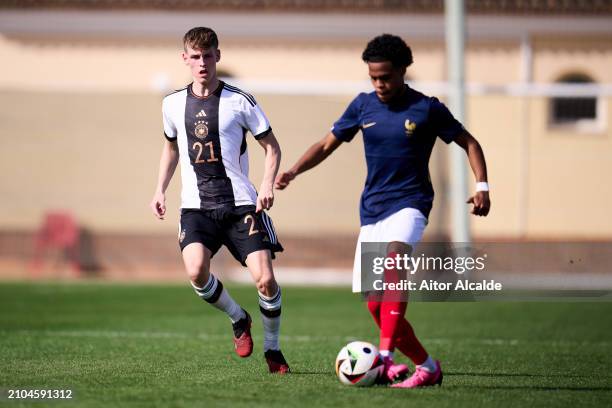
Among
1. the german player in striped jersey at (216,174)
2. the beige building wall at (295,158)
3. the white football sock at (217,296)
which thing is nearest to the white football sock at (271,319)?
the german player in striped jersey at (216,174)

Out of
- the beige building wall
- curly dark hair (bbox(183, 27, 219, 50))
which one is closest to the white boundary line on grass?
curly dark hair (bbox(183, 27, 219, 50))

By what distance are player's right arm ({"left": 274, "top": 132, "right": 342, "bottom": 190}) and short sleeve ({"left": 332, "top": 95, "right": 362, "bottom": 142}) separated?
0.05m

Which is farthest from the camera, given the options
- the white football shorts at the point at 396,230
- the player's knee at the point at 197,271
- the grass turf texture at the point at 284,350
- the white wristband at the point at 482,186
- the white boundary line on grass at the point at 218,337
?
the white boundary line on grass at the point at 218,337

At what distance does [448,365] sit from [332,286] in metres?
9.68

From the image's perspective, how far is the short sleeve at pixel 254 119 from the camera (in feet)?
25.6

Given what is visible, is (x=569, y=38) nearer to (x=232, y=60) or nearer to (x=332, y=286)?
(x=232, y=60)

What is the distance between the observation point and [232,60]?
23250 millimetres

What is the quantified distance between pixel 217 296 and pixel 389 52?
81.4 inches

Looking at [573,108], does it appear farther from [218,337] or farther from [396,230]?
[396,230]

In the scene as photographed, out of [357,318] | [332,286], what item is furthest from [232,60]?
[357,318]

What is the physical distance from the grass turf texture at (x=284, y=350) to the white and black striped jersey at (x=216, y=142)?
46.3 inches

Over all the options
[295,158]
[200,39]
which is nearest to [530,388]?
[200,39]

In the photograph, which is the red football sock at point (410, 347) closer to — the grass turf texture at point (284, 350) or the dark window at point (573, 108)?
the grass turf texture at point (284, 350)

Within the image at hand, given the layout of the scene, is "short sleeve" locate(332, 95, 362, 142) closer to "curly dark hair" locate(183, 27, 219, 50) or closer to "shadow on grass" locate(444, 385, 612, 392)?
"curly dark hair" locate(183, 27, 219, 50)
